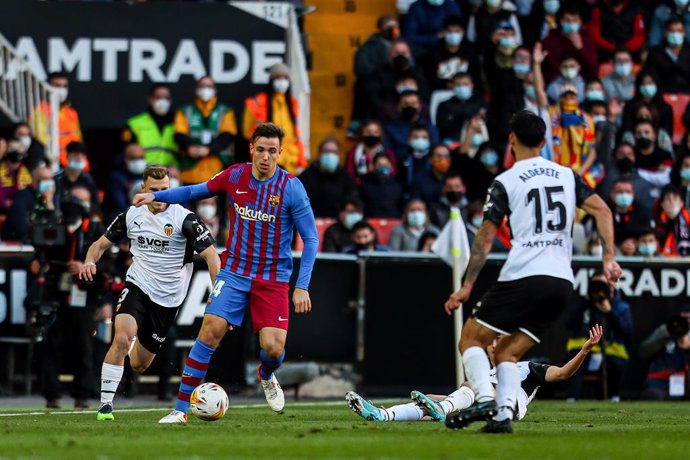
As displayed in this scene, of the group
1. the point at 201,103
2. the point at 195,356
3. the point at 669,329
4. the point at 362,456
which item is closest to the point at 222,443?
the point at 362,456

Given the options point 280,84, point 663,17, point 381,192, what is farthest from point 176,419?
point 663,17

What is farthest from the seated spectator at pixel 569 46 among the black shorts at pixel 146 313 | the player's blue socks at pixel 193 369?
the player's blue socks at pixel 193 369

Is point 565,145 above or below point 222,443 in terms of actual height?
above

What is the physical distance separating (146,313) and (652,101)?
521 inches

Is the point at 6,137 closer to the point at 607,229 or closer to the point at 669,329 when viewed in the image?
the point at 669,329

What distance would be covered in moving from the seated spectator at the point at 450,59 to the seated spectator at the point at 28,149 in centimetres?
653

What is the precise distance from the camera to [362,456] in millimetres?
9148

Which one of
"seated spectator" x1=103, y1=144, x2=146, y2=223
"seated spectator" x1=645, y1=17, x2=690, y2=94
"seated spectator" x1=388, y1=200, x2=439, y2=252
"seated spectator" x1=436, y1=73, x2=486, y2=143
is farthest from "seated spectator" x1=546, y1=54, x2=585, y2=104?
"seated spectator" x1=103, y1=144, x2=146, y2=223

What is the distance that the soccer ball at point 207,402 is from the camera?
41.4 ft

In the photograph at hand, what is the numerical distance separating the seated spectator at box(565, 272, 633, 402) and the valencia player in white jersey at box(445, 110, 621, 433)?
935 cm

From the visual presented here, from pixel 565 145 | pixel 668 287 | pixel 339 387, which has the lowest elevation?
pixel 339 387

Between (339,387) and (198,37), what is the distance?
23.7ft

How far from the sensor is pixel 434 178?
23016 millimetres

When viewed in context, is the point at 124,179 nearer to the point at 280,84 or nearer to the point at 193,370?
the point at 280,84
